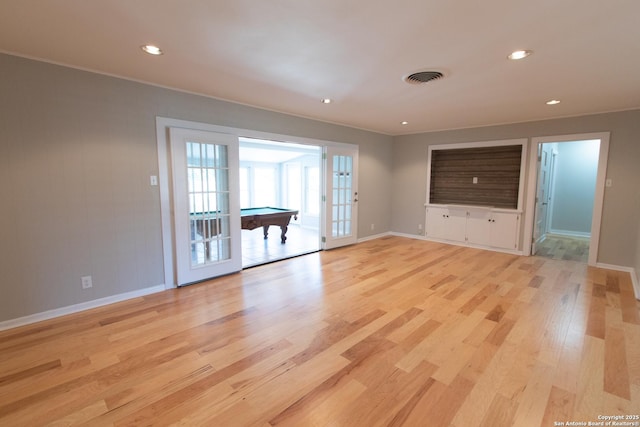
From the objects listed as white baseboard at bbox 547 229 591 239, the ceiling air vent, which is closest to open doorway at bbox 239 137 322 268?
the ceiling air vent

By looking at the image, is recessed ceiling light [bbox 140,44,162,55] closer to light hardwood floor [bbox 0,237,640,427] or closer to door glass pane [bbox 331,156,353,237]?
light hardwood floor [bbox 0,237,640,427]

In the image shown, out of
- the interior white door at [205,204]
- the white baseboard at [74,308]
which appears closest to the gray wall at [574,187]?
the interior white door at [205,204]

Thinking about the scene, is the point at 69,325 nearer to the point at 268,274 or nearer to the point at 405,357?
the point at 268,274

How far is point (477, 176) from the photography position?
236 inches

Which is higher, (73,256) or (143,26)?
(143,26)

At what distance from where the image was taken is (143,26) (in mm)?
2037

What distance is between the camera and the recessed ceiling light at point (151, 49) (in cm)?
234

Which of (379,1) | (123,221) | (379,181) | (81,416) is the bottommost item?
(81,416)

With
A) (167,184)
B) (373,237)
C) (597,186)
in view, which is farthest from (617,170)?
(167,184)

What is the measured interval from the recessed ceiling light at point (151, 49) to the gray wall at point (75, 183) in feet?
2.99

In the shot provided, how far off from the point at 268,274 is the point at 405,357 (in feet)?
7.92

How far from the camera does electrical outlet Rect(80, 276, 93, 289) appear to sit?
9.76ft

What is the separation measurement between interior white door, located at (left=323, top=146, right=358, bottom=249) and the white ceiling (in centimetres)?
190

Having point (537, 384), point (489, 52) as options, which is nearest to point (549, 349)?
point (537, 384)
